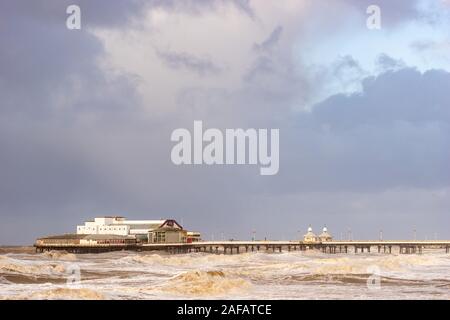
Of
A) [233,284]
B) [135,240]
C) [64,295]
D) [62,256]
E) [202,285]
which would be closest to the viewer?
[64,295]

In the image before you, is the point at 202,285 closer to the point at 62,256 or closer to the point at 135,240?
the point at 62,256

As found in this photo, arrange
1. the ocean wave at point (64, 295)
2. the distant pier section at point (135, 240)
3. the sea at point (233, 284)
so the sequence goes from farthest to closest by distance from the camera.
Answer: the distant pier section at point (135, 240) → the sea at point (233, 284) → the ocean wave at point (64, 295)

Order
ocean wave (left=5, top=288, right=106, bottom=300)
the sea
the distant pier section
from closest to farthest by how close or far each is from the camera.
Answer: ocean wave (left=5, top=288, right=106, bottom=300) → the sea → the distant pier section

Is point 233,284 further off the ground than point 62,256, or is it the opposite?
point 233,284

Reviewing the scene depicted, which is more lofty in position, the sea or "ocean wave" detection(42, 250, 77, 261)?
the sea

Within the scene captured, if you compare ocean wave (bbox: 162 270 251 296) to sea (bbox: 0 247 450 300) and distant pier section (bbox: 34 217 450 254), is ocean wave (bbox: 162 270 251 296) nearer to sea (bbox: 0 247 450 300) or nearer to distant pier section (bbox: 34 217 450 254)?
sea (bbox: 0 247 450 300)

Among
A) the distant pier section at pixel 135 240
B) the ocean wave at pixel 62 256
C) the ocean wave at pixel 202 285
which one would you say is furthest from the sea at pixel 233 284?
the distant pier section at pixel 135 240

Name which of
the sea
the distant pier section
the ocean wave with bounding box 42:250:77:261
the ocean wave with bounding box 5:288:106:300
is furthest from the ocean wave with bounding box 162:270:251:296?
the distant pier section

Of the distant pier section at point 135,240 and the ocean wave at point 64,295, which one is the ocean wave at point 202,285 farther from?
the distant pier section at point 135,240

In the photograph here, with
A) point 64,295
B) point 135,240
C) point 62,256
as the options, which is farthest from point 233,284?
point 135,240
